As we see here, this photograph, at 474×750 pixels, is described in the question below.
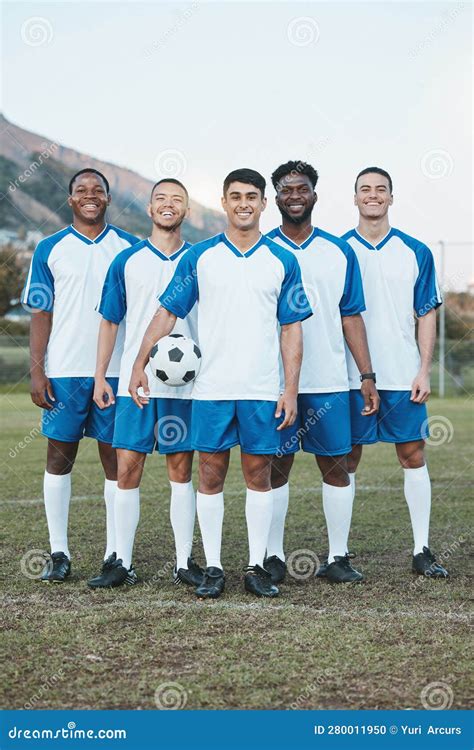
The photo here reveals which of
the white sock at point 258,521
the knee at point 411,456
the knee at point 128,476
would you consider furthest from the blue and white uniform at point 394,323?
the knee at point 128,476

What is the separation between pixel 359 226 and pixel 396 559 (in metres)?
2.06

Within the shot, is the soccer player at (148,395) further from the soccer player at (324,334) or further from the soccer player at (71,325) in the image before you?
the soccer player at (324,334)

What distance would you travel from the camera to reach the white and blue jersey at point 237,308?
16.2ft

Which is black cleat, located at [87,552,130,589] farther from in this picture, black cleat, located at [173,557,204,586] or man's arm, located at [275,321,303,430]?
man's arm, located at [275,321,303,430]

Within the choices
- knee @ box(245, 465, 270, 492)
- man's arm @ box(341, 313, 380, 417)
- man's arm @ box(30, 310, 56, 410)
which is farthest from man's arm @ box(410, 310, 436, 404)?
man's arm @ box(30, 310, 56, 410)

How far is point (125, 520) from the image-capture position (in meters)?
5.23

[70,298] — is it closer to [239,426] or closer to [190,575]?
[239,426]

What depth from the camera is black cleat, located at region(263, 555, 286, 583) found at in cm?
540

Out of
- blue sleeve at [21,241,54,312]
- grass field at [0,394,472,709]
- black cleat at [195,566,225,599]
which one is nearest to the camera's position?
grass field at [0,394,472,709]

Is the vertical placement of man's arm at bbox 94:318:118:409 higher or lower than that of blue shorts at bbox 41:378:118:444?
higher

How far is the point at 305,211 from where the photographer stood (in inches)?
213

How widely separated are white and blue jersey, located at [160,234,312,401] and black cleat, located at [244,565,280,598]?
0.91 m

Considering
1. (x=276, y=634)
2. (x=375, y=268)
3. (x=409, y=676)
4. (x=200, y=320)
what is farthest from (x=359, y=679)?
(x=375, y=268)

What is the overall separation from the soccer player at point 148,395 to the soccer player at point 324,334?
59 centimetres
